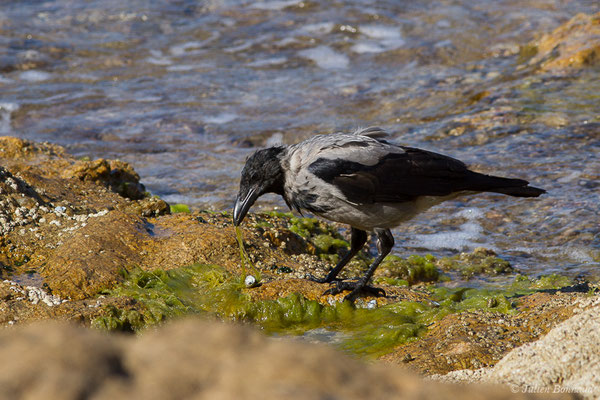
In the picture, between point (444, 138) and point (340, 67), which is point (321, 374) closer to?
point (444, 138)

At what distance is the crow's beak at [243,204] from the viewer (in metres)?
5.32

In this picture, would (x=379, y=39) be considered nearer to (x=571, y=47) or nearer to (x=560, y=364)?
(x=571, y=47)

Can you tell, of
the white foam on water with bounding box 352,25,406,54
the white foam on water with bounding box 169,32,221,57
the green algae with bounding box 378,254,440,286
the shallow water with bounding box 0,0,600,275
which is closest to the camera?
the green algae with bounding box 378,254,440,286

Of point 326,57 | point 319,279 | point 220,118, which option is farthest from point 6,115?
point 319,279

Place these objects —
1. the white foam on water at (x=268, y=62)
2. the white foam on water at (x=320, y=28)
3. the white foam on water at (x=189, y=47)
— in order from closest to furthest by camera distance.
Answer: the white foam on water at (x=268, y=62) → the white foam on water at (x=189, y=47) → the white foam on water at (x=320, y=28)

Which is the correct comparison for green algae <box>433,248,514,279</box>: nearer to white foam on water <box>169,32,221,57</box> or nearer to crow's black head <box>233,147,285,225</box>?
crow's black head <box>233,147,285,225</box>

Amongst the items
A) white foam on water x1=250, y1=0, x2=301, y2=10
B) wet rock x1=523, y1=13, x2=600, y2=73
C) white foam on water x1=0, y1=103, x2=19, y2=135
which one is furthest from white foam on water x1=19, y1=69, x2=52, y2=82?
wet rock x1=523, y1=13, x2=600, y2=73

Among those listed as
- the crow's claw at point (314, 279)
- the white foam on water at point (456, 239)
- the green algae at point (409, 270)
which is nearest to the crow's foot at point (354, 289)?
the crow's claw at point (314, 279)

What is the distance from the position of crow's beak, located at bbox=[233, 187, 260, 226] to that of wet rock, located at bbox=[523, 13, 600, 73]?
8.08 m

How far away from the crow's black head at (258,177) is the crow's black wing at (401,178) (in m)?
0.31

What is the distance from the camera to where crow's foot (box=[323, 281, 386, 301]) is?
4.86 meters

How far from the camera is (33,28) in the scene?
56.0 feet

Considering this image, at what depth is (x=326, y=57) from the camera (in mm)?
15375

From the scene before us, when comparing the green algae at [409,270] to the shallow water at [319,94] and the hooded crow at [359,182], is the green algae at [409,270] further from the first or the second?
the shallow water at [319,94]
